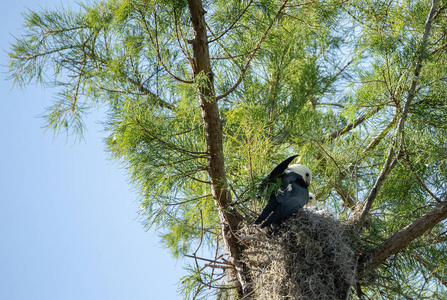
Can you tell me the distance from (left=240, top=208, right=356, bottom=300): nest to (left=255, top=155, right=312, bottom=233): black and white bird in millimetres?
74

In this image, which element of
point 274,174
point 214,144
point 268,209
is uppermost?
point 214,144

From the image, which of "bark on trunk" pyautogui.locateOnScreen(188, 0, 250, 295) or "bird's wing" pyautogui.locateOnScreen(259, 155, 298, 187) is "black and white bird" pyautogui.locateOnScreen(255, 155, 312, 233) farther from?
"bark on trunk" pyautogui.locateOnScreen(188, 0, 250, 295)

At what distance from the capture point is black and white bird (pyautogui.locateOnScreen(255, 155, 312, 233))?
255cm

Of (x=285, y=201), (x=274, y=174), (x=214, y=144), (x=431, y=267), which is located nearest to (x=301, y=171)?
(x=274, y=174)

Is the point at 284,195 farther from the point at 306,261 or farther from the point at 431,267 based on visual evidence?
the point at 431,267

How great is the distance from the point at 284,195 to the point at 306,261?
0.32m

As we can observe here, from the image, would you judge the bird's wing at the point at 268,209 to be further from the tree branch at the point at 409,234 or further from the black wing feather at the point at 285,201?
the tree branch at the point at 409,234

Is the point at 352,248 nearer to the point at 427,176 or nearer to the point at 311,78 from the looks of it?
the point at 427,176

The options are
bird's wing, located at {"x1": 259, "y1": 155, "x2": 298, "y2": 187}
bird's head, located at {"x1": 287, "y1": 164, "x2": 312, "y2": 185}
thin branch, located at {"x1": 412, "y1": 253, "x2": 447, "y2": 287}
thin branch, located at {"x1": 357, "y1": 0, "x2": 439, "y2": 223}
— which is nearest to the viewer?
thin branch, located at {"x1": 357, "y1": 0, "x2": 439, "y2": 223}

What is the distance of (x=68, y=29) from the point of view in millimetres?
3518

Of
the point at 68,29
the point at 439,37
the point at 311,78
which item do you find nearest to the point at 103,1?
the point at 68,29

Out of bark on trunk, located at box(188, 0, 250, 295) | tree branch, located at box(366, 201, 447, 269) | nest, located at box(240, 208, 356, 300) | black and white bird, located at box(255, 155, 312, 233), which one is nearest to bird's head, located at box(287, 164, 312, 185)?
black and white bird, located at box(255, 155, 312, 233)

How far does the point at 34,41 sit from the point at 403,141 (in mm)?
2363

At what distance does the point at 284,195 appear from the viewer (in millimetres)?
2604
